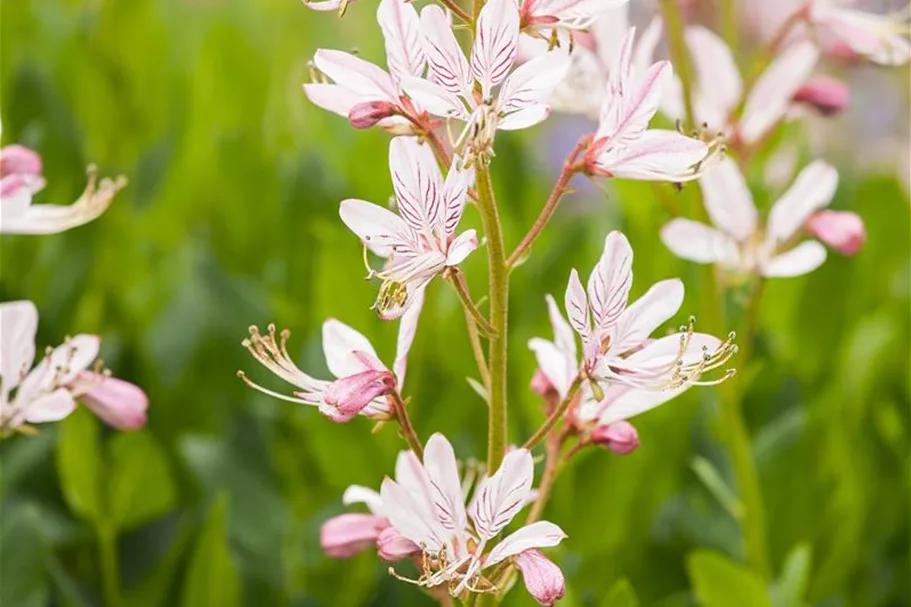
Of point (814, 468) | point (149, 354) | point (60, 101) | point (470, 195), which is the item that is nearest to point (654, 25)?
point (470, 195)

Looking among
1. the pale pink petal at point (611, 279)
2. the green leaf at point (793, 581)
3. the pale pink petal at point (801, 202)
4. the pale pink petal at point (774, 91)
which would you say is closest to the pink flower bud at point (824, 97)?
the pale pink petal at point (774, 91)

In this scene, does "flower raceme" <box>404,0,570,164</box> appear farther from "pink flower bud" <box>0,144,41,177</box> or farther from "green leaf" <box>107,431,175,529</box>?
"green leaf" <box>107,431,175,529</box>

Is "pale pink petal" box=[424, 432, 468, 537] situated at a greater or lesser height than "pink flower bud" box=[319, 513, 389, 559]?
greater

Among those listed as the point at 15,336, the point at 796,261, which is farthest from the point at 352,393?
the point at 796,261

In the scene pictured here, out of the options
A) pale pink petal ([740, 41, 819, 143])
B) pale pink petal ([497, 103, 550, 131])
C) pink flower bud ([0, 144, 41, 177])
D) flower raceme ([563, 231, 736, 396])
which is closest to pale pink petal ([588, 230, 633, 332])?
flower raceme ([563, 231, 736, 396])

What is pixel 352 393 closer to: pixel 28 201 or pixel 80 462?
pixel 28 201

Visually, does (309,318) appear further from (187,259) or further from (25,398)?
(25,398)
